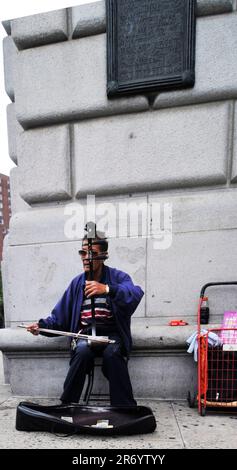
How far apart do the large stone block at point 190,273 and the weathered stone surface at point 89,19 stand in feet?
7.25

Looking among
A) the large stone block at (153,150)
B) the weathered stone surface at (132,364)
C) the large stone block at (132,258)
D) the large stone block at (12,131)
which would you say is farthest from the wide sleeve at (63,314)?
the large stone block at (12,131)

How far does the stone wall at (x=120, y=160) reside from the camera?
9.83ft

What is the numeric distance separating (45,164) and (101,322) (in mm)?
1772

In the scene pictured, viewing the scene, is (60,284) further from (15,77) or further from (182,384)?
(15,77)

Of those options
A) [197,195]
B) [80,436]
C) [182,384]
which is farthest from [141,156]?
[80,436]

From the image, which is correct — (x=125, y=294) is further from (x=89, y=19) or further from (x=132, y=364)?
(x=89, y=19)

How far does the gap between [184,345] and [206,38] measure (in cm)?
285

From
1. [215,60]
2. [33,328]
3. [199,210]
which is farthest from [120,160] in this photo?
[33,328]

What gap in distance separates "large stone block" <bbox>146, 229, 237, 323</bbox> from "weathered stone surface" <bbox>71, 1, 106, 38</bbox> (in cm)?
221

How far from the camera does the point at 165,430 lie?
222cm

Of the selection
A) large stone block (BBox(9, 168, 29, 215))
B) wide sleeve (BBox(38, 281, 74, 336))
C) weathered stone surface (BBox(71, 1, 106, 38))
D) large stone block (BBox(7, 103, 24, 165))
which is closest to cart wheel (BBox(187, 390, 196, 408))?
wide sleeve (BBox(38, 281, 74, 336))

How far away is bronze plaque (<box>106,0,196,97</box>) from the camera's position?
9.82 feet

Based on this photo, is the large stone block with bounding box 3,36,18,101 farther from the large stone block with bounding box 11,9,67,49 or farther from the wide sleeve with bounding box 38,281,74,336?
the wide sleeve with bounding box 38,281,74,336

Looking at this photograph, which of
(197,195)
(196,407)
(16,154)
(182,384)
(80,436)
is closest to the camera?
(80,436)
